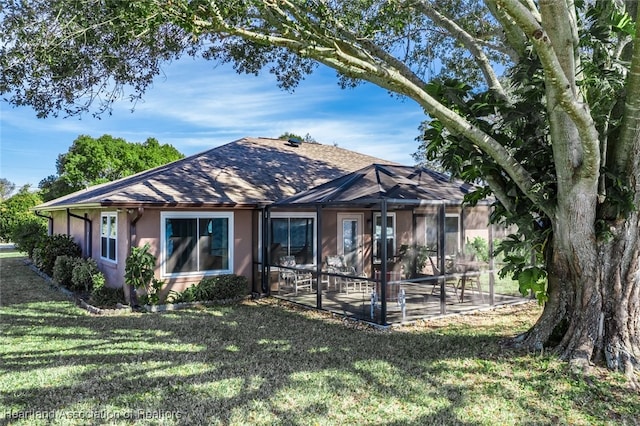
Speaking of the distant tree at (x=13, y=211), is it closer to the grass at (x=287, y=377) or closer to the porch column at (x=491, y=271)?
the grass at (x=287, y=377)

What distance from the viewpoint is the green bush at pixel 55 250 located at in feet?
48.5

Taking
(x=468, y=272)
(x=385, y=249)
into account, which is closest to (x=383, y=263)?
(x=385, y=249)

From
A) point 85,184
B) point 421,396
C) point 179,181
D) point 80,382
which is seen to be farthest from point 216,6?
point 85,184

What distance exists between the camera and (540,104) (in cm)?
663

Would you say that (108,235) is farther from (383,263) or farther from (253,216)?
(383,263)

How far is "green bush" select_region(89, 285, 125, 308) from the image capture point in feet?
34.4

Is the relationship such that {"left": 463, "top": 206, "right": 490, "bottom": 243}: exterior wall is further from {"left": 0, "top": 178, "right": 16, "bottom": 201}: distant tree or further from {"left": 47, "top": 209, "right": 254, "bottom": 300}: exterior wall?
{"left": 0, "top": 178, "right": 16, "bottom": 201}: distant tree

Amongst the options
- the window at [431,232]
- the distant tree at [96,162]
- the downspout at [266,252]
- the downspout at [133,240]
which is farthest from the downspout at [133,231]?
the distant tree at [96,162]

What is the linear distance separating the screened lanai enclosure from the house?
0.14ft

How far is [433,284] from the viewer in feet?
36.3

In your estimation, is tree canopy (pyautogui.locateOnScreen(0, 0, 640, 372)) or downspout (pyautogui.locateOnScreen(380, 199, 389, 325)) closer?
tree canopy (pyautogui.locateOnScreen(0, 0, 640, 372))

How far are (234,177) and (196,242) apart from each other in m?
2.68

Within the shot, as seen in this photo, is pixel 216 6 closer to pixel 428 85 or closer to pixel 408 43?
pixel 428 85

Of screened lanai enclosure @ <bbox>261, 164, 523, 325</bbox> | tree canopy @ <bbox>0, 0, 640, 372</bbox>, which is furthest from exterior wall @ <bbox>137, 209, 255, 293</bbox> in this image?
tree canopy @ <bbox>0, 0, 640, 372</bbox>
